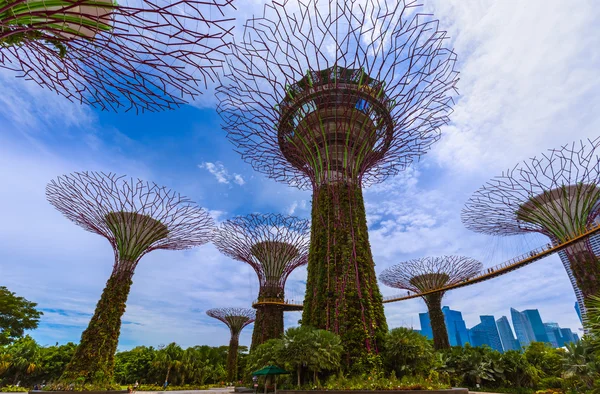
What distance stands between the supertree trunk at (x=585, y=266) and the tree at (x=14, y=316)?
4663 cm

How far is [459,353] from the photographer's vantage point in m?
24.5

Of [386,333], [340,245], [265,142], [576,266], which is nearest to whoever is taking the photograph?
[386,333]

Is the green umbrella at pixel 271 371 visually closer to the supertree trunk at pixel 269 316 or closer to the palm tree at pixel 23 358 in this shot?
the supertree trunk at pixel 269 316

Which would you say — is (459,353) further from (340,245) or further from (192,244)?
(192,244)

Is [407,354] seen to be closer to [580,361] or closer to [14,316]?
[580,361]

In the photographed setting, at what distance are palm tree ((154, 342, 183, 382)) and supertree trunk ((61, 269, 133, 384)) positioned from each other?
1326cm

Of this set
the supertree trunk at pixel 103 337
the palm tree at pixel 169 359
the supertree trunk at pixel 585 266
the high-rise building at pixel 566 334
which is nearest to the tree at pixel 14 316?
the palm tree at pixel 169 359

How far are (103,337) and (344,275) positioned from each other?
15.4 meters

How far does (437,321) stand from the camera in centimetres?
3353

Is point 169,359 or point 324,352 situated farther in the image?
point 169,359

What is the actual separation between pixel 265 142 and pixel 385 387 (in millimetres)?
12688

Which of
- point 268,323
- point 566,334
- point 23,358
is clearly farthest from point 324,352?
point 566,334

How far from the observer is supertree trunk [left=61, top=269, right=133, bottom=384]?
18.6m

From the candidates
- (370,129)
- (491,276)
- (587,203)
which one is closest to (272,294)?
(370,129)
